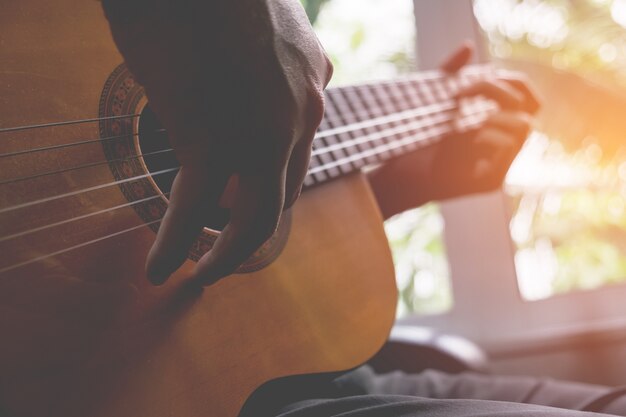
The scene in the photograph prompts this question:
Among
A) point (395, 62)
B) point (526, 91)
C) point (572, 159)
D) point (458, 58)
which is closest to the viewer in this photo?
point (458, 58)

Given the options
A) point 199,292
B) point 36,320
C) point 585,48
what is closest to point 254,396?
point 199,292

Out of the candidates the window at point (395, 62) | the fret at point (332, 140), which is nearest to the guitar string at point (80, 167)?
the fret at point (332, 140)

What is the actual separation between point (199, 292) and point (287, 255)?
0.46 ft

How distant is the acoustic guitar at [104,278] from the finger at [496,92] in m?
0.62

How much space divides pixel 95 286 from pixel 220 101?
0.21 metres

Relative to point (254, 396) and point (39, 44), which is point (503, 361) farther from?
point (39, 44)

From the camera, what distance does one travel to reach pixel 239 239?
46 cm

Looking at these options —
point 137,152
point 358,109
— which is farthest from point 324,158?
point 137,152

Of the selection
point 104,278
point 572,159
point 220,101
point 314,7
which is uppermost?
point 220,101

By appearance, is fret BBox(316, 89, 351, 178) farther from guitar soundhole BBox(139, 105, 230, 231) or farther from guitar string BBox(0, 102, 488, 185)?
guitar soundhole BBox(139, 105, 230, 231)

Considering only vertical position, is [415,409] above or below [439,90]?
above

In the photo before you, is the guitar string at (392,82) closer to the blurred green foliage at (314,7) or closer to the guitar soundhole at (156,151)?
the guitar soundhole at (156,151)

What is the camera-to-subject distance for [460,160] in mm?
1191

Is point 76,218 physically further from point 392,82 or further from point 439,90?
point 439,90
